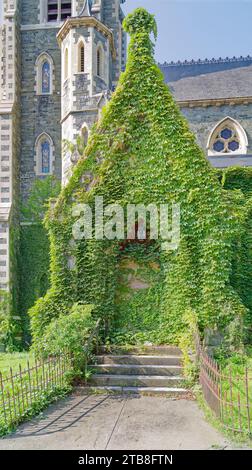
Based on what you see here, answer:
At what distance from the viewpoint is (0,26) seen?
925 inches

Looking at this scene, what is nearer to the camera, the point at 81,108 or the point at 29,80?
the point at 81,108

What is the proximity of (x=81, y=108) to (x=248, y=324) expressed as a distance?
12.3 m

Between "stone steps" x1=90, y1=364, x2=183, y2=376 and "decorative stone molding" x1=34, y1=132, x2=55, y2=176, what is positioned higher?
"decorative stone molding" x1=34, y1=132, x2=55, y2=176

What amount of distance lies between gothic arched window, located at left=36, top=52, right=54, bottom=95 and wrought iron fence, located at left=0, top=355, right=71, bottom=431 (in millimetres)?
16684

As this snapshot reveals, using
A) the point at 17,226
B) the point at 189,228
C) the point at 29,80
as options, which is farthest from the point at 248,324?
the point at 29,80

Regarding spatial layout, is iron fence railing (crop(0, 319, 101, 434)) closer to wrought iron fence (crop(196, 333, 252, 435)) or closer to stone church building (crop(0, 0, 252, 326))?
wrought iron fence (crop(196, 333, 252, 435))

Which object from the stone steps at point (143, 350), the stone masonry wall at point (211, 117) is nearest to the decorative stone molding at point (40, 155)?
the stone masonry wall at point (211, 117)

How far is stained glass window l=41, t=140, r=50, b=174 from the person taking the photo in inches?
874

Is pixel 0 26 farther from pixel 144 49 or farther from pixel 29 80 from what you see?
pixel 144 49

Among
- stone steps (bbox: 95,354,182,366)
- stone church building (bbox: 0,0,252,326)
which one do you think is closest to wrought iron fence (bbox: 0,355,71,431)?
Answer: stone steps (bbox: 95,354,182,366)

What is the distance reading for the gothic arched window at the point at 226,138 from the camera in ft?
73.7

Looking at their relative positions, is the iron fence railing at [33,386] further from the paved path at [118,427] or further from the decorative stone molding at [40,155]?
the decorative stone molding at [40,155]

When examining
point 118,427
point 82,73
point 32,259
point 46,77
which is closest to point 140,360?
point 118,427
